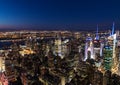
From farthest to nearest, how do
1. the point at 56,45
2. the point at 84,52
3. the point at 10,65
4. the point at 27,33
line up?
the point at 27,33
the point at 56,45
the point at 84,52
the point at 10,65

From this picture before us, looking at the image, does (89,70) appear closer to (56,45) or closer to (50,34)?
(56,45)

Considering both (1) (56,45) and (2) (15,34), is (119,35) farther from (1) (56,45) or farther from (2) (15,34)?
(2) (15,34)

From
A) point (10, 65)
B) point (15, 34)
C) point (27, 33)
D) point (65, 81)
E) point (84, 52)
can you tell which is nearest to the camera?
point (65, 81)

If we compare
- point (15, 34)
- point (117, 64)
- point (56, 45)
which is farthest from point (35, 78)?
point (15, 34)

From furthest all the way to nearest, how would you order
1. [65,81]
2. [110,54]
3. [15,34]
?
1. [15,34]
2. [110,54]
3. [65,81]

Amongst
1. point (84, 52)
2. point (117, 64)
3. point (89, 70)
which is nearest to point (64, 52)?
point (84, 52)

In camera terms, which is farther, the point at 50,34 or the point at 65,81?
the point at 50,34

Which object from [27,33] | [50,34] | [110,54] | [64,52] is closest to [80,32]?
[50,34]

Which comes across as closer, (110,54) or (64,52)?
(110,54)

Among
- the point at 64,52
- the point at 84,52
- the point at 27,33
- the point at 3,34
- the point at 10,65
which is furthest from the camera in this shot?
the point at 27,33
